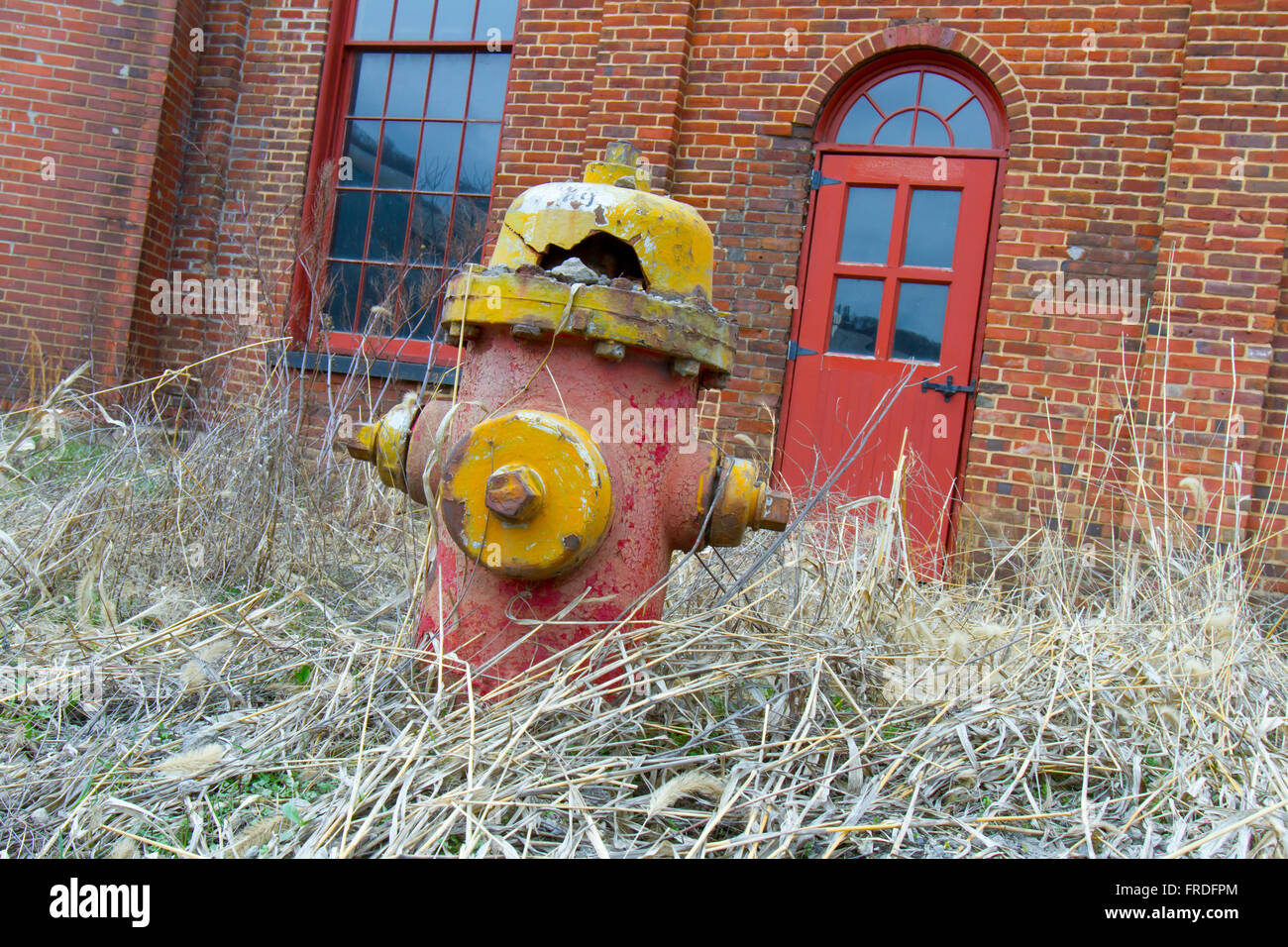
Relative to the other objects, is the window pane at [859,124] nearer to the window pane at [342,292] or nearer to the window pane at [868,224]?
the window pane at [868,224]

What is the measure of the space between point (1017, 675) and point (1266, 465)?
11.2 ft

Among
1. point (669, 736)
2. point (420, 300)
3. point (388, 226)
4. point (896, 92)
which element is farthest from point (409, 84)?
point (669, 736)

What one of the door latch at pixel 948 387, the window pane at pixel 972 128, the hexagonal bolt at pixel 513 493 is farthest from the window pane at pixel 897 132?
the hexagonal bolt at pixel 513 493

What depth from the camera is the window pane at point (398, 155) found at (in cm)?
624

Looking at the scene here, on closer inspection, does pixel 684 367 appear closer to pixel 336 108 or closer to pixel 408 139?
pixel 408 139

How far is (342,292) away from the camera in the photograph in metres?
6.30

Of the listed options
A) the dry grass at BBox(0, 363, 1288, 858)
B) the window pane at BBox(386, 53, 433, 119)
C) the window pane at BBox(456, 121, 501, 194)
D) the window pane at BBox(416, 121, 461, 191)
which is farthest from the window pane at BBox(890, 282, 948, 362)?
the window pane at BBox(386, 53, 433, 119)

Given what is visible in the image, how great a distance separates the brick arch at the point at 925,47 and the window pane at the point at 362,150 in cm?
299

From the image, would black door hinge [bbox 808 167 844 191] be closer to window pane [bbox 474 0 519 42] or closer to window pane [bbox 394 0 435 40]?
window pane [bbox 474 0 519 42]

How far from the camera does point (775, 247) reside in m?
5.25
